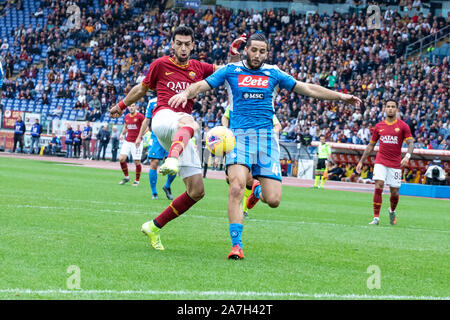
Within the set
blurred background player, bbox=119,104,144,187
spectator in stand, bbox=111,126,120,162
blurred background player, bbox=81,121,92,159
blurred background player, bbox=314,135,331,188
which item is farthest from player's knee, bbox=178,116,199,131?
blurred background player, bbox=81,121,92,159

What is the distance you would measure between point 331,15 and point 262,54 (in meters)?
38.4

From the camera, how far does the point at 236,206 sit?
7.30 metres

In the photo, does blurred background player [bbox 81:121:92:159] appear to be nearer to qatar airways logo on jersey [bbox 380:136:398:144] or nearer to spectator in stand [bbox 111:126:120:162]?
spectator in stand [bbox 111:126:120:162]

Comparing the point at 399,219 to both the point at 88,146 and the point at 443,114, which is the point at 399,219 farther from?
the point at 88,146

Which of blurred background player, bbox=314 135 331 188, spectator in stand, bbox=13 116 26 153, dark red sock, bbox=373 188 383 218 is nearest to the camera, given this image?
dark red sock, bbox=373 188 383 218

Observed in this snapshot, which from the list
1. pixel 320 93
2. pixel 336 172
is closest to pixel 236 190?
pixel 320 93

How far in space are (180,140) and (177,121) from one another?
48 cm

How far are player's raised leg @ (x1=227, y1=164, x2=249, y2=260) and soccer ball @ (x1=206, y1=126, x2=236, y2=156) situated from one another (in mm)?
243

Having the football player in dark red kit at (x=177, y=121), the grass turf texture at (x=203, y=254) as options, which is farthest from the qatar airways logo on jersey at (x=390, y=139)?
the football player in dark red kit at (x=177, y=121)

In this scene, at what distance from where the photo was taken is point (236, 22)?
46094 millimetres

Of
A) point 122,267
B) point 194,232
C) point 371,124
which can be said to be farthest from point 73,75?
point 122,267

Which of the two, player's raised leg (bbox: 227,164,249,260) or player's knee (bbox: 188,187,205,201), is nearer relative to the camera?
player's raised leg (bbox: 227,164,249,260)

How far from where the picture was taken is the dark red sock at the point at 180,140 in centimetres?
702

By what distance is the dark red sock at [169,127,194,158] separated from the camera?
7.02 metres
